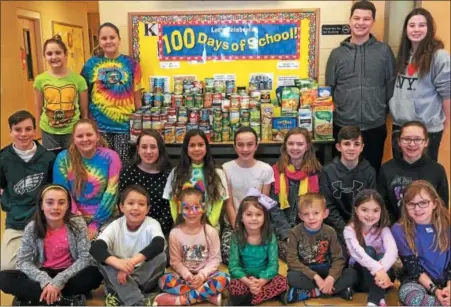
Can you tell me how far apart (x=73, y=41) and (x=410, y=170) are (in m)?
5.88

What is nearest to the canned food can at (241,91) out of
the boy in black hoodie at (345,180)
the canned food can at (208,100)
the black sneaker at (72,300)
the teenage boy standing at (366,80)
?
the canned food can at (208,100)

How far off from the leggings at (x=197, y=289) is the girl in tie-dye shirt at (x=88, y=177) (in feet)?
2.01

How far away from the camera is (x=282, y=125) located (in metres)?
3.56

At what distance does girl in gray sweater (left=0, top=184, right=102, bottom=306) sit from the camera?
7.86 ft

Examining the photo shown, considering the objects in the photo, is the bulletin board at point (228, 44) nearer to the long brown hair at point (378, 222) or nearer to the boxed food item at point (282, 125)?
the boxed food item at point (282, 125)

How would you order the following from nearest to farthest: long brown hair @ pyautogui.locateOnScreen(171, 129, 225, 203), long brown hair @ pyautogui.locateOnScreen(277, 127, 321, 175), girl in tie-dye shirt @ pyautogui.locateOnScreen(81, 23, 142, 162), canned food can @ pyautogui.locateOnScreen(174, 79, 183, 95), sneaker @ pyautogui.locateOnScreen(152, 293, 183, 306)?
1. sneaker @ pyautogui.locateOnScreen(152, 293, 183, 306)
2. long brown hair @ pyautogui.locateOnScreen(171, 129, 225, 203)
3. long brown hair @ pyautogui.locateOnScreen(277, 127, 321, 175)
4. girl in tie-dye shirt @ pyautogui.locateOnScreen(81, 23, 142, 162)
5. canned food can @ pyautogui.locateOnScreen(174, 79, 183, 95)

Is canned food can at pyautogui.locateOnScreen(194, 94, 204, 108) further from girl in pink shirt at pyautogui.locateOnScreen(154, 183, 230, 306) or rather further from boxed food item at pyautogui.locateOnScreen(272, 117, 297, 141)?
girl in pink shirt at pyautogui.locateOnScreen(154, 183, 230, 306)

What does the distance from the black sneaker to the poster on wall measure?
462cm

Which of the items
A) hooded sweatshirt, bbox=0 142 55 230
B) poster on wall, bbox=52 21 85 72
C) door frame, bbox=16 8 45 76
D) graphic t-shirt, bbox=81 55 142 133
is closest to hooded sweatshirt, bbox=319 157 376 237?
graphic t-shirt, bbox=81 55 142 133

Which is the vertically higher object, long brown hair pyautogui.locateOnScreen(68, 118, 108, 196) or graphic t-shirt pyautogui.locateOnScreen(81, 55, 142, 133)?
graphic t-shirt pyautogui.locateOnScreen(81, 55, 142, 133)

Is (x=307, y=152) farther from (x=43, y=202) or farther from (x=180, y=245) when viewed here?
(x=43, y=202)

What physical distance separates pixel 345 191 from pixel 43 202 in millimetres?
1788

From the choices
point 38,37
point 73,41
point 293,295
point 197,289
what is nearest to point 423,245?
point 293,295

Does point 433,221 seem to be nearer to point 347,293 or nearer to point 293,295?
point 347,293
